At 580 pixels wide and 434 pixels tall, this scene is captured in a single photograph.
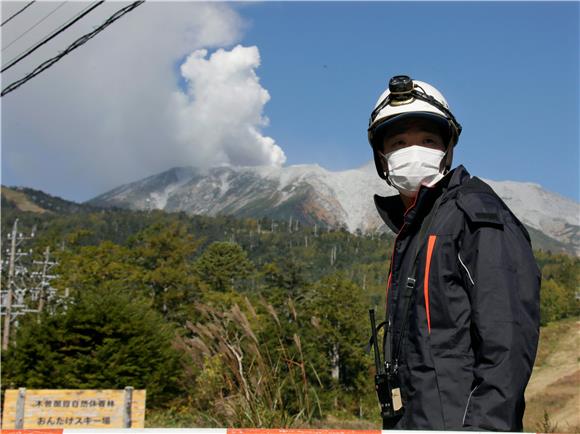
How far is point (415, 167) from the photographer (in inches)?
75.5

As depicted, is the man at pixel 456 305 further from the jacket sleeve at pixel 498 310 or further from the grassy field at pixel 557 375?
the grassy field at pixel 557 375

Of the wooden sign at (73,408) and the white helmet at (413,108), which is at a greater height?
the white helmet at (413,108)

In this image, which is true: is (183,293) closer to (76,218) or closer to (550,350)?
(550,350)

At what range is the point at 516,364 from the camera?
1530 mm

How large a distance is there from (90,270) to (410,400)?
5663 cm

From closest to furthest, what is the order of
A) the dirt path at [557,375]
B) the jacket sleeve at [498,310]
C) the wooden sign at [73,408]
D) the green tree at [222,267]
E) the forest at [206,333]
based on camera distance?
the jacket sleeve at [498,310], the forest at [206,333], the wooden sign at [73,408], the dirt path at [557,375], the green tree at [222,267]

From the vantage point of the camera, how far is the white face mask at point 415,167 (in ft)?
6.29

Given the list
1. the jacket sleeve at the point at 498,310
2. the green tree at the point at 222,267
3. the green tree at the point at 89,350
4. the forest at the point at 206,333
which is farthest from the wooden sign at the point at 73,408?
the green tree at the point at 222,267

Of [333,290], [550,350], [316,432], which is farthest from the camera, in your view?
[550,350]

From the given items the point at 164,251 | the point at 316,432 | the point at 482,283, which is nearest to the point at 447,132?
the point at 482,283

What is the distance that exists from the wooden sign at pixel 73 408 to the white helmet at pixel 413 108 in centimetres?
750

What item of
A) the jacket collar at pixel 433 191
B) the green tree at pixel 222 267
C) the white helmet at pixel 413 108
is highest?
the green tree at pixel 222 267

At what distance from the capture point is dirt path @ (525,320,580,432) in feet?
112

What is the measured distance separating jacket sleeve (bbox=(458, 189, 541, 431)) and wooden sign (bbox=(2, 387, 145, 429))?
7.74 m
